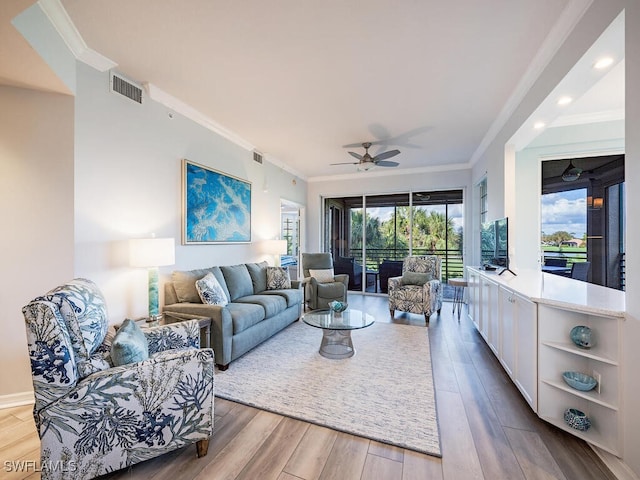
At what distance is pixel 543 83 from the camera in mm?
2428

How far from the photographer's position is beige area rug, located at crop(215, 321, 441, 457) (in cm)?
189

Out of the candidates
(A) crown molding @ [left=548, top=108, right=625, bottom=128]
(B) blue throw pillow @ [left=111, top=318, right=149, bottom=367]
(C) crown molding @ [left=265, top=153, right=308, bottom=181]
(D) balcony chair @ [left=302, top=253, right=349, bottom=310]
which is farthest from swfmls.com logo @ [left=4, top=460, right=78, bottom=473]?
(A) crown molding @ [left=548, top=108, right=625, bottom=128]

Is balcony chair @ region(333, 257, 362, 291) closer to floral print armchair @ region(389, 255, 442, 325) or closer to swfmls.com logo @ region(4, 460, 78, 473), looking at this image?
floral print armchair @ region(389, 255, 442, 325)

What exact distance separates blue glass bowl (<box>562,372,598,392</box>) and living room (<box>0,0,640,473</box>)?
0.24 m

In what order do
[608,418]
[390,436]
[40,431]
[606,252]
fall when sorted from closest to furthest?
[40,431], [608,418], [390,436], [606,252]

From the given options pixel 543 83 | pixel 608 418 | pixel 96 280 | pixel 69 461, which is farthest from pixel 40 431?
pixel 543 83

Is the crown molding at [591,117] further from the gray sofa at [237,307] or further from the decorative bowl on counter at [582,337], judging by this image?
the gray sofa at [237,307]

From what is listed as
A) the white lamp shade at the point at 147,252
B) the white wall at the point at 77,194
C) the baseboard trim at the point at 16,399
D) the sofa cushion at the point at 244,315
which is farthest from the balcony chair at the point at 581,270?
the baseboard trim at the point at 16,399

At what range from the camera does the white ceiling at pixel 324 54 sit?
188 centimetres

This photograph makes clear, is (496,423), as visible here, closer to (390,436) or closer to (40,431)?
(390,436)

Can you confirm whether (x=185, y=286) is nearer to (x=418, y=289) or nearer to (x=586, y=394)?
(x=418, y=289)

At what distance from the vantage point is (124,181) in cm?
268

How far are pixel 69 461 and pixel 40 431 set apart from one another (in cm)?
20

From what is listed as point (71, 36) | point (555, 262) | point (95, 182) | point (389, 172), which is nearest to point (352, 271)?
point (389, 172)
